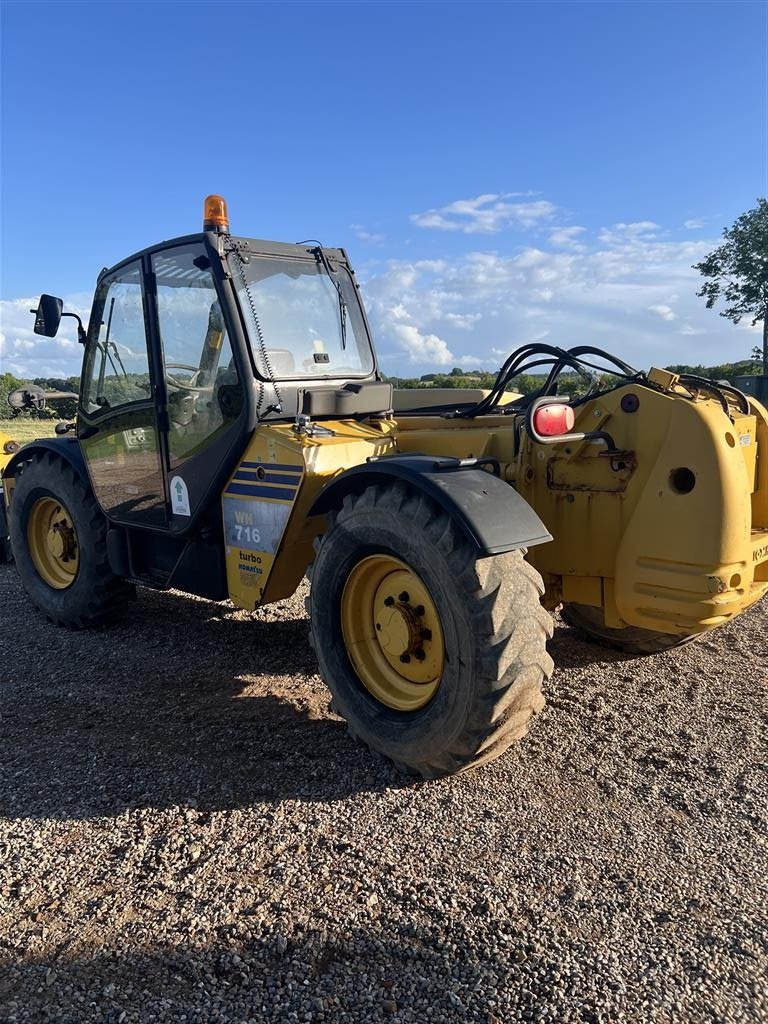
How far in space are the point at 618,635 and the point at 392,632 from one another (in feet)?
5.88

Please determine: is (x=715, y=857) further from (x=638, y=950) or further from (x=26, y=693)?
(x=26, y=693)

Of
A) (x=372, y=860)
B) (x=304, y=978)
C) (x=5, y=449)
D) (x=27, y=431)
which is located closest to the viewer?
(x=304, y=978)

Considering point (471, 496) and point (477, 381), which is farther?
point (477, 381)

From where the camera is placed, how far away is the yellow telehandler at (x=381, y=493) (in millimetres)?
3146

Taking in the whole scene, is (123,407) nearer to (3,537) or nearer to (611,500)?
(611,500)

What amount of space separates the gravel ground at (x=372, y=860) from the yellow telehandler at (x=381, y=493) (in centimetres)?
38

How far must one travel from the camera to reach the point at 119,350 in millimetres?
5109

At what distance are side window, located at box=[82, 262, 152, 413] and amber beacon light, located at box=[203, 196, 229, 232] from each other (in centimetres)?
64

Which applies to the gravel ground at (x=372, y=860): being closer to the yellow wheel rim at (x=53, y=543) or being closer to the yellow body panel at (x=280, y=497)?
the yellow body panel at (x=280, y=497)

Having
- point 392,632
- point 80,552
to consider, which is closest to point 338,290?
point 392,632

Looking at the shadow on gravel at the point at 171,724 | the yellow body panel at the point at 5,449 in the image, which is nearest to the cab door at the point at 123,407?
the shadow on gravel at the point at 171,724

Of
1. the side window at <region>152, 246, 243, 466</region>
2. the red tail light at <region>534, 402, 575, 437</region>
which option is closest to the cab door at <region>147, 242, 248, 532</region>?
the side window at <region>152, 246, 243, 466</region>

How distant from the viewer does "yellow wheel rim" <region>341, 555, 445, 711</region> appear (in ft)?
11.2

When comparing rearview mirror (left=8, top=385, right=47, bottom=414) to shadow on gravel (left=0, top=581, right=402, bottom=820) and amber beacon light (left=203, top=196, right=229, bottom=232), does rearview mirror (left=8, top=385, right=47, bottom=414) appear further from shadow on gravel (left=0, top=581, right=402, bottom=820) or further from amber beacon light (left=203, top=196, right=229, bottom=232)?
amber beacon light (left=203, top=196, right=229, bottom=232)
